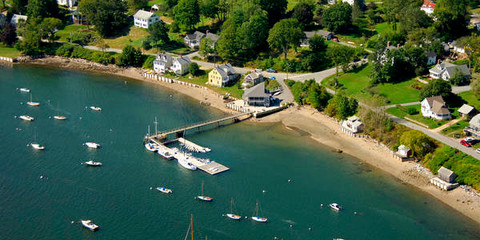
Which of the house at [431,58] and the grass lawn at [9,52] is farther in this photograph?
the grass lawn at [9,52]

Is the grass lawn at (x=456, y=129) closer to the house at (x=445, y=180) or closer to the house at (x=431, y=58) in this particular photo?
the house at (x=445, y=180)

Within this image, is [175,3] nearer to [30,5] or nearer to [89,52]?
[89,52]

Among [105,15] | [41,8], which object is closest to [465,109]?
[105,15]

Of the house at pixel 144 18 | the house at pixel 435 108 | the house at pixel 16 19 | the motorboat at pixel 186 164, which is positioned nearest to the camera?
the motorboat at pixel 186 164


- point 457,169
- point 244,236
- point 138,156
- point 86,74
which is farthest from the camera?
point 86,74

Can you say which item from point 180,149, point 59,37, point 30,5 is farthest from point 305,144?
point 30,5

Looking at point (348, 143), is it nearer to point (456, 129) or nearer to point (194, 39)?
point (456, 129)

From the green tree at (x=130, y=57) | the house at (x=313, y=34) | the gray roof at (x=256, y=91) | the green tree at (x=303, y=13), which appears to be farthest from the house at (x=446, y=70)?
the green tree at (x=130, y=57)
